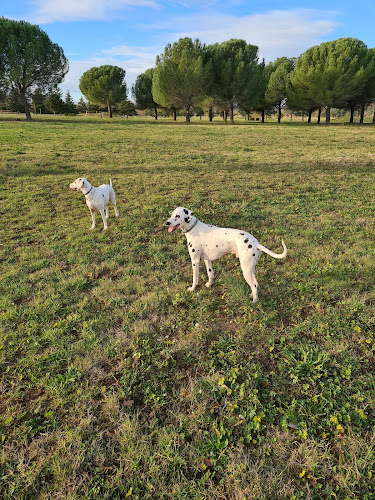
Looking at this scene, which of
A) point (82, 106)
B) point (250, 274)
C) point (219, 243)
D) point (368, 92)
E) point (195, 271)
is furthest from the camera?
point (82, 106)

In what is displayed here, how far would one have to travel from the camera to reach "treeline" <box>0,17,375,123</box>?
41.6 m

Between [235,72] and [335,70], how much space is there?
647 inches

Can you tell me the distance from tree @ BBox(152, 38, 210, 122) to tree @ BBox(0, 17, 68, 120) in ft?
57.2

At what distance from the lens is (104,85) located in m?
59.6

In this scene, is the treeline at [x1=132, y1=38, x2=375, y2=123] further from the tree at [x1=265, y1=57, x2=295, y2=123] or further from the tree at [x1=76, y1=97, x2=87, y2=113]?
the tree at [x1=76, y1=97, x2=87, y2=113]

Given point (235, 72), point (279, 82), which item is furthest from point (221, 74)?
point (279, 82)

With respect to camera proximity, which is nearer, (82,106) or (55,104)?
(55,104)

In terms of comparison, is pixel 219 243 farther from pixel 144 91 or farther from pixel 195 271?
pixel 144 91

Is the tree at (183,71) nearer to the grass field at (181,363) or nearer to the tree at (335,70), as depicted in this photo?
the tree at (335,70)

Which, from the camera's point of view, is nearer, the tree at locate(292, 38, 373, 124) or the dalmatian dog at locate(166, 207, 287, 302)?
the dalmatian dog at locate(166, 207, 287, 302)

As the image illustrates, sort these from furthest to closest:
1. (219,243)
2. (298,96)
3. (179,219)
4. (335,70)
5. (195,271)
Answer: (298,96)
(335,70)
(195,271)
(179,219)
(219,243)

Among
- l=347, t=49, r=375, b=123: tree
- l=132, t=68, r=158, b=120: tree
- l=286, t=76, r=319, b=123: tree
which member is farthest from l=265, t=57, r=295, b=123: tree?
l=132, t=68, r=158, b=120: tree

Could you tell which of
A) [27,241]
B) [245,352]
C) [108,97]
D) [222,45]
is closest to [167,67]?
A: [222,45]

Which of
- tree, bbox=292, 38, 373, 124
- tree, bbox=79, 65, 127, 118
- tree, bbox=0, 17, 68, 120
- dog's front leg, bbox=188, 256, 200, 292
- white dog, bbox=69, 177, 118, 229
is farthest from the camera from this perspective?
tree, bbox=79, 65, 127, 118
